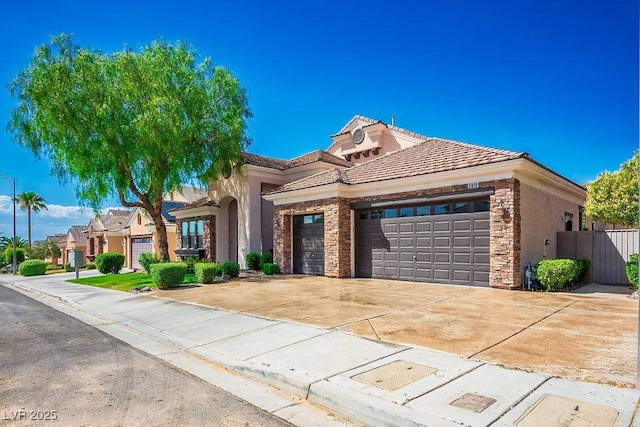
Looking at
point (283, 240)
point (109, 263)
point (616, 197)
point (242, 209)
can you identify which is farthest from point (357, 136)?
point (109, 263)

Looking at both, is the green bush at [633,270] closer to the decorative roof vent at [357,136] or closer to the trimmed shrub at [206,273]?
the trimmed shrub at [206,273]

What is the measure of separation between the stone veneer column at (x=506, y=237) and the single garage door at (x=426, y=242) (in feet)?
1.16

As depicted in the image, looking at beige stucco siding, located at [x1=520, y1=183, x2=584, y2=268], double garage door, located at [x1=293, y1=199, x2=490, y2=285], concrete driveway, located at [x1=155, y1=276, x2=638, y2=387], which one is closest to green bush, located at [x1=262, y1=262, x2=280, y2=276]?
double garage door, located at [x1=293, y1=199, x2=490, y2=285]

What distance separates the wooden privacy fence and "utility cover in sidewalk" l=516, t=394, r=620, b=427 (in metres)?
12.0

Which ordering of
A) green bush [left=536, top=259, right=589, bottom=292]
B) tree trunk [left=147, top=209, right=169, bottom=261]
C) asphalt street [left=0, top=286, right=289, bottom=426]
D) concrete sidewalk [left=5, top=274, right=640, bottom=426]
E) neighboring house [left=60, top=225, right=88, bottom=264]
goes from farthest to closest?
1. neighboring house [left=60, top=225, right=88, bottom=264]
2. tree trunk [left=147, top=209, right=169, bottom=261]
3. green bush [left=536, top=259, right=589, bottom=292]
4. asphalt street [left=0, top=286, right=289, bottom=426]
5. concrete sidewalk [left=5, top=274, right=640, bottom=426]

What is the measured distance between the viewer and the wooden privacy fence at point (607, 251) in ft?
44.1

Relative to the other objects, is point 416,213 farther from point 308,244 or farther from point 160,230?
point 160,230

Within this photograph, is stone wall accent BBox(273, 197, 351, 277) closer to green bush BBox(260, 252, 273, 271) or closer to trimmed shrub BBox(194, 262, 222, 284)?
green bush BBox(260, 252, 273, 271)

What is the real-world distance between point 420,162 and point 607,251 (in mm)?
7067

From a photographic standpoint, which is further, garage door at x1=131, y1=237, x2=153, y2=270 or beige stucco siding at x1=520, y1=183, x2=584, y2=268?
garage door at x1=131, y1=237, x2=153, y2=270

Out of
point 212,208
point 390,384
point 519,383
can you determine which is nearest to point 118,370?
point 390,384

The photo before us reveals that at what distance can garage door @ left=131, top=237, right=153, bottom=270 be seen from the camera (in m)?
32.6

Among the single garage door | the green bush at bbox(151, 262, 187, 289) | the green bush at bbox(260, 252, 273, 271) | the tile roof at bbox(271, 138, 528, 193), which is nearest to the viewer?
the single garage door

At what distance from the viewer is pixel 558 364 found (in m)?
5.17
